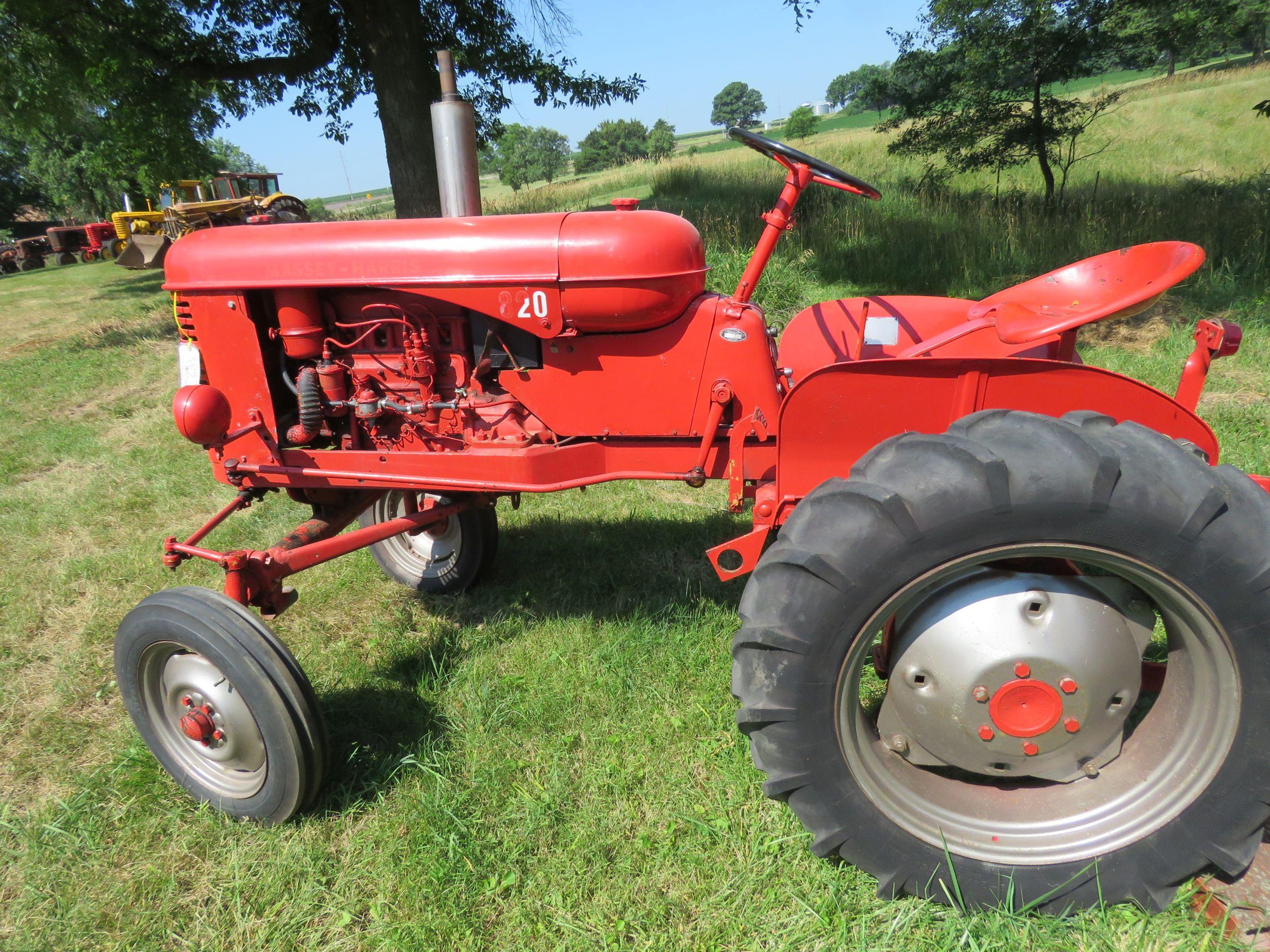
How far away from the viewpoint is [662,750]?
7.86 ft

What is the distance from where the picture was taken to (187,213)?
14.3 meters

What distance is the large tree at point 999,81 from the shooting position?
8.26 m

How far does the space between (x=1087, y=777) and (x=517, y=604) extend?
2.20m

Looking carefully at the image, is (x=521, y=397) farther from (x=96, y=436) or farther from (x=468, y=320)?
(x=96, y=436)

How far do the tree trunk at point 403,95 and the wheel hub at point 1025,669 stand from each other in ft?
24.1

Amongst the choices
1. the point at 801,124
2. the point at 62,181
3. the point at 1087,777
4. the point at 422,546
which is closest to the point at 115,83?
the point at 422,546

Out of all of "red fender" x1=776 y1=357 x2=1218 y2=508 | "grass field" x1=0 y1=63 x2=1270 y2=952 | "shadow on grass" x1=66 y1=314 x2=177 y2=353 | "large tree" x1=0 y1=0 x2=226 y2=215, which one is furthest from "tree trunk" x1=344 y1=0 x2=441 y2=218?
"red fender" x1=776 y1=357 x2=1218 y2=508

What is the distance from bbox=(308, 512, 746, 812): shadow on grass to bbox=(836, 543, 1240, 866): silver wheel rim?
142 cm

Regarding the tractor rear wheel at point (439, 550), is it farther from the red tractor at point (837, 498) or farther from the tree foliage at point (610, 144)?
the tree foliage at point (610, 144)

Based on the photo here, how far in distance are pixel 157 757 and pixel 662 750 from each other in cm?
162

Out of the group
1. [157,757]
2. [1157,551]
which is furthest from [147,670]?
[1157,551]

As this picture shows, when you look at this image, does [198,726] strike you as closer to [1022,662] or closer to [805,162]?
[1022,662]

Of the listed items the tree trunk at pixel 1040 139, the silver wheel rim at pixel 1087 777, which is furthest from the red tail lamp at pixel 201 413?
the tree trunk at pixel 1040 139

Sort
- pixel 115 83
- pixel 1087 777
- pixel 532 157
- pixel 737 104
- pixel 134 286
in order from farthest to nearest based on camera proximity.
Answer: pixel 737 104
pixel 532 157
pixel 134 286
pixel 115 83
pixel 1087 777
